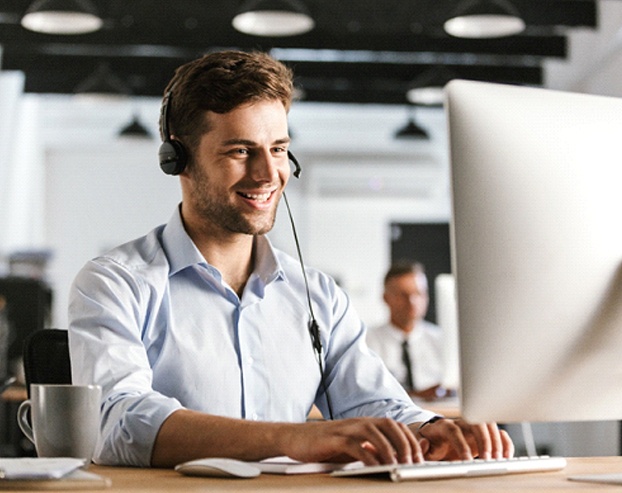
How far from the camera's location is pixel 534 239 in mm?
1305

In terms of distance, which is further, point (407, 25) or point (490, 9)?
point (407, 25)

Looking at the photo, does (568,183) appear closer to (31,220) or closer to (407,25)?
(407,25)

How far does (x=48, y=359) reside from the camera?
2.10m

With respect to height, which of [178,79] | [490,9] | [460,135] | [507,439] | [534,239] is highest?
[490,9]

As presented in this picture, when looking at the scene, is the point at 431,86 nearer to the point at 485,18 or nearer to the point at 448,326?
the point at 485,18

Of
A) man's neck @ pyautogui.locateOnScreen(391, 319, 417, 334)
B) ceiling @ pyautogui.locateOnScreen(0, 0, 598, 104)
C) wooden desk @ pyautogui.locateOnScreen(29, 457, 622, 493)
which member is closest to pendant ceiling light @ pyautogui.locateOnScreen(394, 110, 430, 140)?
ceiling @ pyautogui.locateOnScreen(0, 0, 598, 104)

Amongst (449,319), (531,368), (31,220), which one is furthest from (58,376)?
(31,220)

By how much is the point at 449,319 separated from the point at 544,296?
322cm

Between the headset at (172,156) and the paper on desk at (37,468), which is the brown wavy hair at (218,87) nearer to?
the headset at (172,156)

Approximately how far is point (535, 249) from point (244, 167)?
2.72ft

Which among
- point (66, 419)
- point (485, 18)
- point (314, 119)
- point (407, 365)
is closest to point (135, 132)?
point (314, 119)

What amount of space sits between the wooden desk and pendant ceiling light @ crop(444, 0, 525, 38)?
15.4 ft

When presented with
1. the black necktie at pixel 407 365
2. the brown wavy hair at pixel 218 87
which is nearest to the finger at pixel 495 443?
the brown wavy hair at pixel 218 87

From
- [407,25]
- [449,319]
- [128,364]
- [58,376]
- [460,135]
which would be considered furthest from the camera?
[407,25]
